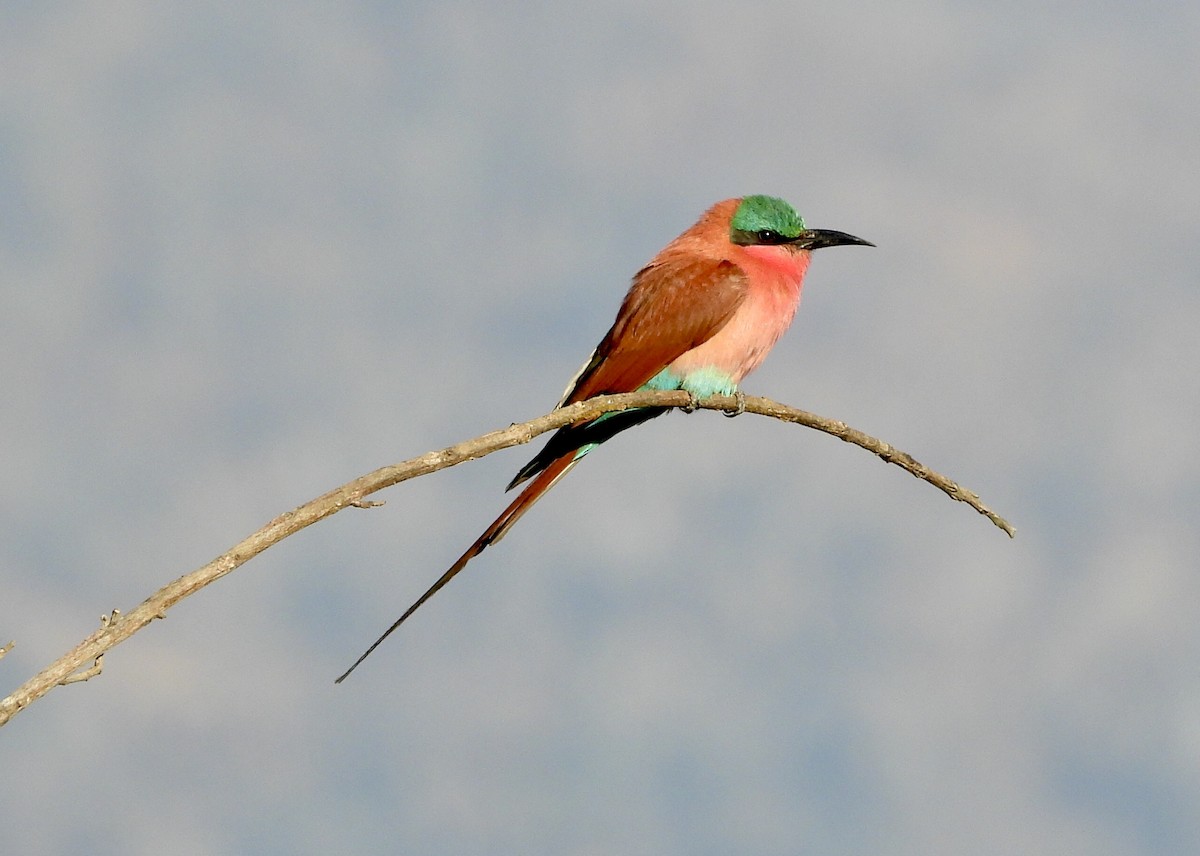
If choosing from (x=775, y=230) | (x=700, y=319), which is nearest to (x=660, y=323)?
(x=700, y=319)

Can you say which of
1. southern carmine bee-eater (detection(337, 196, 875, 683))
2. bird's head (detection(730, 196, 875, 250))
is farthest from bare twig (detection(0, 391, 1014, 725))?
bird's head (detection(730, 196, 875, 250))

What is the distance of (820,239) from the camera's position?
4.49m

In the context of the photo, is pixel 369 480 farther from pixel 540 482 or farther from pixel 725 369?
pixel 725 369

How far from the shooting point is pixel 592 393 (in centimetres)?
420

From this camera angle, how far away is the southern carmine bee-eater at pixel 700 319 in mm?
4152

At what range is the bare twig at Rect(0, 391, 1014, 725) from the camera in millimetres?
1863

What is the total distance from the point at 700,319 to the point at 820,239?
607 millimetres

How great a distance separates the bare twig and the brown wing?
112cm

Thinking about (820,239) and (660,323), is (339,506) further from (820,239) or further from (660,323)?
(820,239)

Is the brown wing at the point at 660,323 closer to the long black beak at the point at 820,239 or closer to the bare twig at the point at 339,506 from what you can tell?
the long black beak at the point at 820,239

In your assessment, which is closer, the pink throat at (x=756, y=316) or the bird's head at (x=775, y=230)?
the pink throat at (x=756, y=316)

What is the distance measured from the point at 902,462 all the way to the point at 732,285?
142cm

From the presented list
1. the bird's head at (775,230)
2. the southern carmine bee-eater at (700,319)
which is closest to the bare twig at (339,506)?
the southern carmine bee-eater at (700,319)

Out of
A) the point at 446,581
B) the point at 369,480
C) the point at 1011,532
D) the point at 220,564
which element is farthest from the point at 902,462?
the point at 220,564
